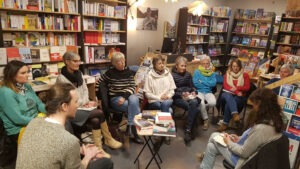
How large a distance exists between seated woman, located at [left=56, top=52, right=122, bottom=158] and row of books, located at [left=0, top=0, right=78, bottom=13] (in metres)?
1.23

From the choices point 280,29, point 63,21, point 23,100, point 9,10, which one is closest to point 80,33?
point 63,21

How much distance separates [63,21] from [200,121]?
2.91m

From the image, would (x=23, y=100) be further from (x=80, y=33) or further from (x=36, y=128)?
(x=80, y=33)

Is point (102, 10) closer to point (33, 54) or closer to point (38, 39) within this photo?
→ point (38, 39)

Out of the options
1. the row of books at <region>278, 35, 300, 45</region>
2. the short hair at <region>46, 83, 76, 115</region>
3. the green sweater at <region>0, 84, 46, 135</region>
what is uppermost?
the row of books at <region>278, 35, 300, 45</region>

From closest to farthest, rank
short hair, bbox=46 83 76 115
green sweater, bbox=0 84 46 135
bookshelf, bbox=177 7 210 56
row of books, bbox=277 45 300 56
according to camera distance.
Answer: short hair, bbox=46 83 76 115 < green sweater, bbox=0 84 46 135 < row of books, bbox=277 45 300 56 < bookshelf, bbox=177 7 210 56

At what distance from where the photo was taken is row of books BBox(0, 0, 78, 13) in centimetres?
309

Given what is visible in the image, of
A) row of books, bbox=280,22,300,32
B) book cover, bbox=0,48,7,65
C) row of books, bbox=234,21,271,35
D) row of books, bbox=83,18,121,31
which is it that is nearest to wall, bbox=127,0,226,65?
row of books, bbox=83,18,121,31

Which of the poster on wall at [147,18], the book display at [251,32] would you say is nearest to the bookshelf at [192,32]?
the poster on wall at [147,18]

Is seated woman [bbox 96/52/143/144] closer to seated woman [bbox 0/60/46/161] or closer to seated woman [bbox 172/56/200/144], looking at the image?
seated woman [bbox 172/56/200/144]

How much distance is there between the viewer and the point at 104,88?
9.73ft

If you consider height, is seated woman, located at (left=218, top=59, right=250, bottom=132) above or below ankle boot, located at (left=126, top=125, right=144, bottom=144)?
above

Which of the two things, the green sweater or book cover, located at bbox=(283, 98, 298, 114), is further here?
book cover, located at bbox=(283, 98, 298, 114)

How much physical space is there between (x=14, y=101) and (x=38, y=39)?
1.73 meters
